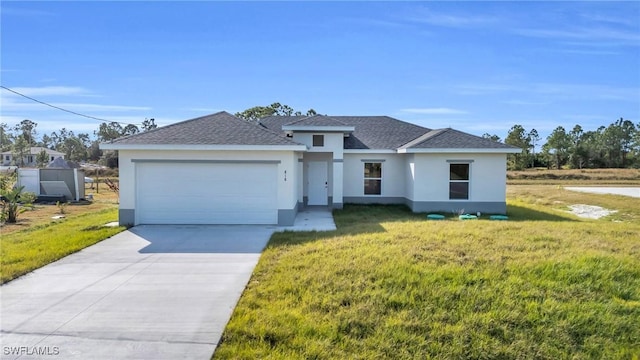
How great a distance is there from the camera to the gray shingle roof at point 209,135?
40.3ft

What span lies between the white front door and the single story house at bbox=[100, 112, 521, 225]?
5 centimetres

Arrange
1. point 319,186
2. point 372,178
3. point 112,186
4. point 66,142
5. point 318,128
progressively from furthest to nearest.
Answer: point 66,142 < point 112,186 < point 372,178 < point 319,186 < point 318,128

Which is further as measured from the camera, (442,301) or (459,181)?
(459,181)

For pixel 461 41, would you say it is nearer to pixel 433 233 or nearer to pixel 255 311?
pixel 433 233

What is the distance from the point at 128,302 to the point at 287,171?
743 cm

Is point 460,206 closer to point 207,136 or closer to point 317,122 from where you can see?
point 317,122

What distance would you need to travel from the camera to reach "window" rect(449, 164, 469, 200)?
16000mm

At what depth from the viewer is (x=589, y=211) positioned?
18.6m

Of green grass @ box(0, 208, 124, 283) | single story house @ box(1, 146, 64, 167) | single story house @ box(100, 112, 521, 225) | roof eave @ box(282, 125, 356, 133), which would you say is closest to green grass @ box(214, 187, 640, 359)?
single story house @ box(100, 112, 521, 225)

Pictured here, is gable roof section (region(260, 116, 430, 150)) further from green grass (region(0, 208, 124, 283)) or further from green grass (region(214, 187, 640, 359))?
green grass (region(214, 187, 640, 359))

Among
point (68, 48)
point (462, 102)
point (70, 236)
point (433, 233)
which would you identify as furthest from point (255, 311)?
point (462, 102)

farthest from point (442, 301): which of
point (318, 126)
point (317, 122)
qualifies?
point (317, 122)

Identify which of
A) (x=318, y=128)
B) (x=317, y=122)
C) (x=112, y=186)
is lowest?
(x=112, y=186)

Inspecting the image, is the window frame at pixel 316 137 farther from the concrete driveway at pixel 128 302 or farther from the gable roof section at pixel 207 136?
the concrete driveway at pixel 128 302
